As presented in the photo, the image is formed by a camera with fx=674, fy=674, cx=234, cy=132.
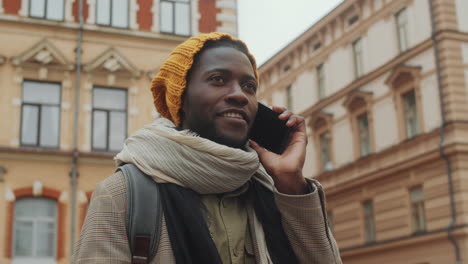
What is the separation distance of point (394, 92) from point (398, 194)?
3.76 metres

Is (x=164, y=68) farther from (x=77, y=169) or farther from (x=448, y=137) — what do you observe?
(x=448, y=137)

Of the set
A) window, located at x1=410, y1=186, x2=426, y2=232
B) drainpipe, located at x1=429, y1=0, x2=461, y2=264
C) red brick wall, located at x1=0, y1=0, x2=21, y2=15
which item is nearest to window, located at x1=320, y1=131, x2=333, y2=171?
window, located at x1=410, y1=186, x2=426, y2=232

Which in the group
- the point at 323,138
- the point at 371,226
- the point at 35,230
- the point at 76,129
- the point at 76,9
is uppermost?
the point at 76,9

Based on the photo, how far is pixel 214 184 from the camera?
88.7 inches

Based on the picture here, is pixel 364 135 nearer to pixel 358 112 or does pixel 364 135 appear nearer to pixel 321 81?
pixel 358 112

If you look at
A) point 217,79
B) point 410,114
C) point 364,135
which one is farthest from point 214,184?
point 364,135

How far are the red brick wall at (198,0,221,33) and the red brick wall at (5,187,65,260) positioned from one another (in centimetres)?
634

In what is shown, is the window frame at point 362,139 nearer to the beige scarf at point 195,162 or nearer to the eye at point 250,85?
the eye at point 250,85

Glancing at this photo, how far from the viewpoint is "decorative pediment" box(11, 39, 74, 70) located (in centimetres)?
1734

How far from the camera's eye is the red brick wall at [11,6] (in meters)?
17.6

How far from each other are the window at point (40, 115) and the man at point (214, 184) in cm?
1538

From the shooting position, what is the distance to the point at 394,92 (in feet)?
81.7

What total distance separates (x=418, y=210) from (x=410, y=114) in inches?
134

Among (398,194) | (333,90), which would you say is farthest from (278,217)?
(333,90)
